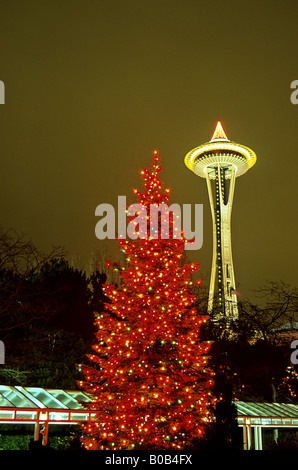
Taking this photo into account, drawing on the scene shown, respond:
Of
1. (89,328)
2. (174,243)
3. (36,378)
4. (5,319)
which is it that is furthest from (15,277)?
(174,243)

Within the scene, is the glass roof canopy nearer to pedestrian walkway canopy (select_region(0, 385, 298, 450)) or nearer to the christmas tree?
pedestrian walkway canopy (select_region(0, 385, 298, 450))

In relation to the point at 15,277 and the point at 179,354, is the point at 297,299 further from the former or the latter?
the point at 15,277

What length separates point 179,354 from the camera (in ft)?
44.8

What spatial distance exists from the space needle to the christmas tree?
5518 centimetres

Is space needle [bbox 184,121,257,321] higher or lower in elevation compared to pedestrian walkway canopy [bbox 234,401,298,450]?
higher

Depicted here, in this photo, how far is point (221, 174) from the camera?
8069cm

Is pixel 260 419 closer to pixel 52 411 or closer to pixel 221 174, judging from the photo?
pixel 52 411

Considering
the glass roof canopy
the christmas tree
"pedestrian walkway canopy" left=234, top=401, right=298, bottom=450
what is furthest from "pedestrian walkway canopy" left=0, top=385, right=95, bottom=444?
"pedestrian walkway canopy" left=234, top=401, right=298, bottom=450

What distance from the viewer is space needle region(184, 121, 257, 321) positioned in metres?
71.8

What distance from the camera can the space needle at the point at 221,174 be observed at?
71.8 meters
